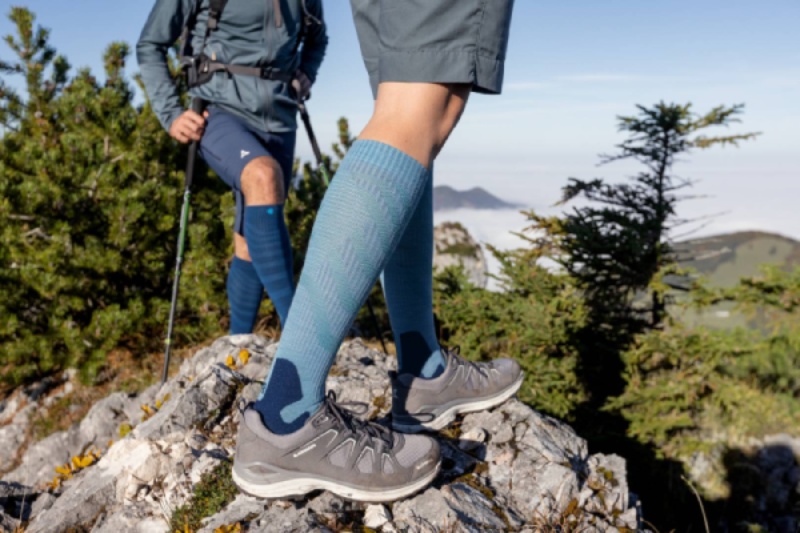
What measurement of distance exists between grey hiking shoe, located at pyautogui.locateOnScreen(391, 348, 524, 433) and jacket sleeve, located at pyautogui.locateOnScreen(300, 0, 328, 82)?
2429mm

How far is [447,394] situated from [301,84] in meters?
2.44

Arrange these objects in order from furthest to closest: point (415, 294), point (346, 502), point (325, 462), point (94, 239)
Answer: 1. point (94, 239)
2. point (415, 294)
3. point (346, 502)
4. point (325, 462)

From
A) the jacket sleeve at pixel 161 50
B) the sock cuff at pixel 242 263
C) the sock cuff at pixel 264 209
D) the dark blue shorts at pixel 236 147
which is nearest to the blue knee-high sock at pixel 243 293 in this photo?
the sock cuff at pixel 242 263

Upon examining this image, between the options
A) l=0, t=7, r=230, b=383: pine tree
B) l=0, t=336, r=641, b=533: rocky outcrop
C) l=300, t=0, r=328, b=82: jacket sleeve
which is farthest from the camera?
l=0, t=7, r=230, b=383: pine tree

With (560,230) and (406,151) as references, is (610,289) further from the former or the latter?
(406,151)

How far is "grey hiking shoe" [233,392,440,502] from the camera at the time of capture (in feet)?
6.63

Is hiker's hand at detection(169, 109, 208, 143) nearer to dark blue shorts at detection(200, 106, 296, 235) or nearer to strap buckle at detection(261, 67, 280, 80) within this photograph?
dark blue shorts at detection(200, 106, 296, 235)

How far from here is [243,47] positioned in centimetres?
382

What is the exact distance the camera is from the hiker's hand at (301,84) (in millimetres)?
4059

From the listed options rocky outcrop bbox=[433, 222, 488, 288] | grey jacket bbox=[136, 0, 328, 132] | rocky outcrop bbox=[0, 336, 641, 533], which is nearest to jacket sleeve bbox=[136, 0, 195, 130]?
grey jacket bbox=[136, 0, 328, 132]

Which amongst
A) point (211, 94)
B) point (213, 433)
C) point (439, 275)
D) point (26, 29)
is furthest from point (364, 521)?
point (26, 29)

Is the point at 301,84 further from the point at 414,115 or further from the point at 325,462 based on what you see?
the point at 325,462

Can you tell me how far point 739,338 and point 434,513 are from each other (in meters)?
7.24

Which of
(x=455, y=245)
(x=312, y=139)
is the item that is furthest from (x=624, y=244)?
(x=455, y=245)
